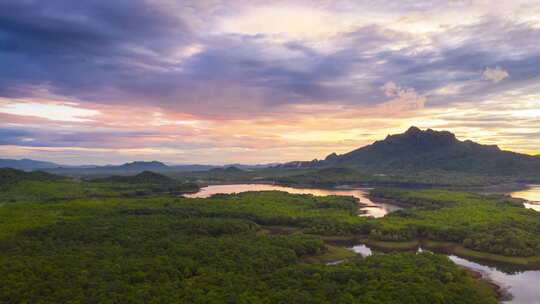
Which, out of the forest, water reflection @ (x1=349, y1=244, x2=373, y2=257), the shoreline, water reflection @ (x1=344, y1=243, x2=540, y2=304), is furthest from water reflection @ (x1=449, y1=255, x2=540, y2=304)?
water reflection @ (x1=349, y1=244, x2=373, y2=257)

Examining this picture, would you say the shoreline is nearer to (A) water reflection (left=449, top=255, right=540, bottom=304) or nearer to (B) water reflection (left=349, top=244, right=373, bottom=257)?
(B) water reflection (left=349, top=244, right=373, bottom=257)

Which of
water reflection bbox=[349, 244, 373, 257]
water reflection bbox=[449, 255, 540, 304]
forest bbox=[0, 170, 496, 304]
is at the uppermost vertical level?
forest bbox=[0, 170, 496, 304]

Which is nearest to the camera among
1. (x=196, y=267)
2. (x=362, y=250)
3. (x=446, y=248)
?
(x=196, y=267)

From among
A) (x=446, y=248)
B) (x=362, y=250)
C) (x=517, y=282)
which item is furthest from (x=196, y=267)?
(x=446, y=248)

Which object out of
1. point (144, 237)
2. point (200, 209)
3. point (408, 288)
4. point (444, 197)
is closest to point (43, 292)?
point (144, 237)

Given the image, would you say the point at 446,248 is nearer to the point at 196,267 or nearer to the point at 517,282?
the point at 517,282

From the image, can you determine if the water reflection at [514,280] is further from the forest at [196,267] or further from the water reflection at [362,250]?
the water reflection at [362,250]

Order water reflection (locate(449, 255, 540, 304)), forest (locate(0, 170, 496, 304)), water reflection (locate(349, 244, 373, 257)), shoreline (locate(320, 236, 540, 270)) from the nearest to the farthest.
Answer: forest (locate(0, 170, 496, 304)) → water reflection (locate(449, 255, 540, 304)) → shoreline (locate(320, 236, 540, 270)) → water reflection (locate(349, 244, 373, 257))

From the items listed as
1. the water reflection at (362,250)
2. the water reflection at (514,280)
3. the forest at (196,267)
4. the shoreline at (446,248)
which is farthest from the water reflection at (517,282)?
the water reflection at (362,250)
